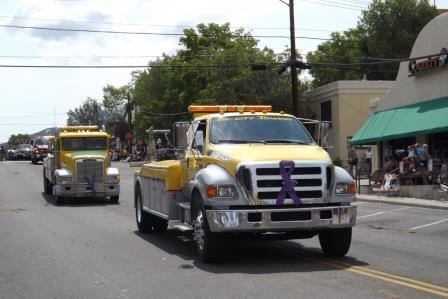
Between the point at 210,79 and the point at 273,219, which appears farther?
the point at 210,79

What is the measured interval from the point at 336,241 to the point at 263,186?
5.93ft

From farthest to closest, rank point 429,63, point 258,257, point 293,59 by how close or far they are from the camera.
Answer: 1. point 293,59
2. point 429,63
3. point 258,257

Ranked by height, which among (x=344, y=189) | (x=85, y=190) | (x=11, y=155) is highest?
(x=11, y=155)

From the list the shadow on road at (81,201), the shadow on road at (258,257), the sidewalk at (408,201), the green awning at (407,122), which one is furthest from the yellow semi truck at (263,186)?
the green awning at (407,122)

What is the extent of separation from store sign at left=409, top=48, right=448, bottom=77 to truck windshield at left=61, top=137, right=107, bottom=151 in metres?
13.8

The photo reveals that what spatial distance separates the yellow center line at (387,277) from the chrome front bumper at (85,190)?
561 inches

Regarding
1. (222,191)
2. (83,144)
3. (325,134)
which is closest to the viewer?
(222,191)

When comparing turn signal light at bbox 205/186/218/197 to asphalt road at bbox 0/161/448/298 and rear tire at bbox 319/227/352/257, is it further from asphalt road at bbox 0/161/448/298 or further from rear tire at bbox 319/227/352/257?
rear tire at bbox 319/227/352/257

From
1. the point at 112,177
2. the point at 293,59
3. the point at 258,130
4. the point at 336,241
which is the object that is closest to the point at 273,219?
the point at 336,241

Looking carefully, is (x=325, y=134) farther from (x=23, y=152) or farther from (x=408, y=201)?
(x=23, y=152)

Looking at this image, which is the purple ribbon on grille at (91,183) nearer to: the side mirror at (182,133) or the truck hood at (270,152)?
the side mirror at (182,133)

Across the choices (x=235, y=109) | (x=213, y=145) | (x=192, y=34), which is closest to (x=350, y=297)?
(x=213, y=145)

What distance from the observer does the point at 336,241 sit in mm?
10594

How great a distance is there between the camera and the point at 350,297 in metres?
7.60
